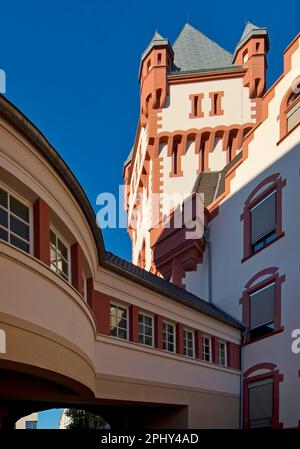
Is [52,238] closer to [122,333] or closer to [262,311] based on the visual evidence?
[122,333]

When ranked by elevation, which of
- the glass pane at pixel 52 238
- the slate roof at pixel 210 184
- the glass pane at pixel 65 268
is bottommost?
the glass pane at pixel 65 268

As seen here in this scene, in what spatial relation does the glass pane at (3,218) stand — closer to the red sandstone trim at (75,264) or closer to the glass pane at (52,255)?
the glass pane at (52,255)

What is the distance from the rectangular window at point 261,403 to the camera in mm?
16980

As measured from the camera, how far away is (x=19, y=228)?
7508 mm

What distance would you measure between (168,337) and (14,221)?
27.5ft

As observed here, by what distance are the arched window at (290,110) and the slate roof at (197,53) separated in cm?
1266

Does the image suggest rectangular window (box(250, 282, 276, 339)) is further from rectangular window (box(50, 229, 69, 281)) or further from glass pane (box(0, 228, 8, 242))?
glass pane (box(0, 228, 8, 242))

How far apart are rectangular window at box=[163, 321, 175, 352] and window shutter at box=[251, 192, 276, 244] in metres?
5.60

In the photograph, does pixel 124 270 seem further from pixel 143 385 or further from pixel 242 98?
pixel 242 98

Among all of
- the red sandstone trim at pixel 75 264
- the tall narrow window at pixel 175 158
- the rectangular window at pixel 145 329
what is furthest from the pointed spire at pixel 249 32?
the red sandstone trim at pixel 75 264

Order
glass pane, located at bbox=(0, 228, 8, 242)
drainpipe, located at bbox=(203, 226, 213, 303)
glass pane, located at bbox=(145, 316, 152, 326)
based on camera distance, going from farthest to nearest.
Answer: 1. drainpipe, located at bbox=(203, 226, 213, 303)
2. glass pane, located at bbox=(145, 316, 152, 326)
3. glass pane, located at bbox=(0, 228, 8, 242)

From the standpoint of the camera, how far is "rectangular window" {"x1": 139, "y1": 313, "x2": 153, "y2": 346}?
1358 cm

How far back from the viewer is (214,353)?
16.9 m

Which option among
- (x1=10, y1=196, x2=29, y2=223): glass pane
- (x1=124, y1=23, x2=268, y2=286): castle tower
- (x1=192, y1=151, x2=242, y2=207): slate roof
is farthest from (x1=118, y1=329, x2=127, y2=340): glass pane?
(x1=124, y1=23, x2=268, y2=286): castle tower
